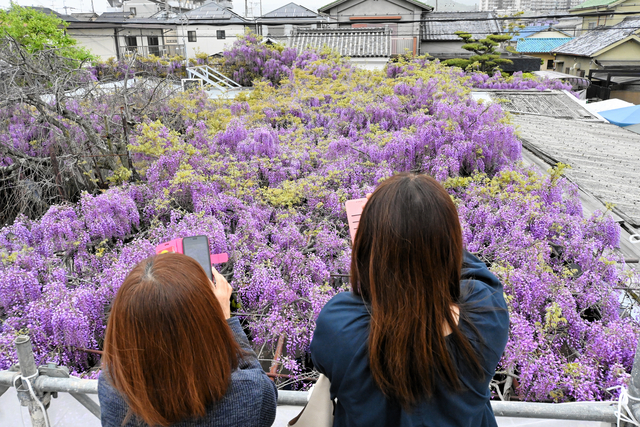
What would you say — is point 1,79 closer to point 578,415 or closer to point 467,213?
point 467,213

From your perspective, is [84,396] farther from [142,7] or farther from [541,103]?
[142,7]

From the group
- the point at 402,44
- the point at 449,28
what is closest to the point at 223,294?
the point at 402,44

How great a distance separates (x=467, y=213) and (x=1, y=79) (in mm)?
6811

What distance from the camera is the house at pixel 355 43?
1525cm

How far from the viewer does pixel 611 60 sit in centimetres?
2212

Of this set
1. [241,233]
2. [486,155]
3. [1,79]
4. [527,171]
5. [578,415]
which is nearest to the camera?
[578,415]

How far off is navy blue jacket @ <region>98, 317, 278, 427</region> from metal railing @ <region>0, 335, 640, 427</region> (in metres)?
0.57

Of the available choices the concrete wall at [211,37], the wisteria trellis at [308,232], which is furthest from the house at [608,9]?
the wisteria trellis at [308,232]

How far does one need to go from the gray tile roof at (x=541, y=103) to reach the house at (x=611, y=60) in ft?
39.0

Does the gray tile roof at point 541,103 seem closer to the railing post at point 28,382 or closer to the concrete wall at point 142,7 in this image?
the railing post at point 28,382

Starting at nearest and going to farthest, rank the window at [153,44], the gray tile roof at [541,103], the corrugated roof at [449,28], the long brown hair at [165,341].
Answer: the long brown hair at [165,341] < the gray tile roof at [541,103] < the corrugated roof at [449,28] < the window at [153,44]

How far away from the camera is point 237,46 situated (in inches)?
620

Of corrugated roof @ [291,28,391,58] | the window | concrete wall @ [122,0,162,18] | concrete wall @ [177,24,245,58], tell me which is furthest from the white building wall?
concrete wall @ [122,0,162,18]

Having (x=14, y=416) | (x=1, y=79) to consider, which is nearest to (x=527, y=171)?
(x=14, y=416)
